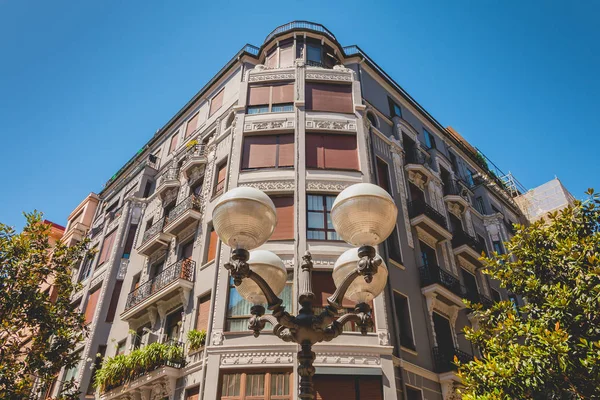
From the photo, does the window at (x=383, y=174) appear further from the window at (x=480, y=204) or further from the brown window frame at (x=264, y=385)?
the window at (x=480, y=204)

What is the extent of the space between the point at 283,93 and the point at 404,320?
10.7 metres

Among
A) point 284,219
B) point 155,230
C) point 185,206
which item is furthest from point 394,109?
Result: point 155,230

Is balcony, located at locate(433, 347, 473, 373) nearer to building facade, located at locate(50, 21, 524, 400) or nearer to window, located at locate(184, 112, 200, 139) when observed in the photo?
building facade, located at locate(50, 21, 524, 400)

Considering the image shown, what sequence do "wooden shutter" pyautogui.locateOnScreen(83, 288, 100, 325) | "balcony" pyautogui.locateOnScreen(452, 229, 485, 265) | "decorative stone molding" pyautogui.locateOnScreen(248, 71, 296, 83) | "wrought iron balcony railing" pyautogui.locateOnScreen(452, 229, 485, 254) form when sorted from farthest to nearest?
1. "wooden shutter" pyautogui.locateOnScreen(83, 288, 100, 325)
2. "wrought iron balcony railing" pyautogui.locateOnScreen(452, 229, 485, 254)
3. "balcony" pyautogui.locateOnScreen(452, 229, 485, 265)
4. "decorative stone molding" pyautogui.locateOnScreen(248, 71, 296, 83)

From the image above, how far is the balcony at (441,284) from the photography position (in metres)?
16.9

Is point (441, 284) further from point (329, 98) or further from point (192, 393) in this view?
point (192, 393)

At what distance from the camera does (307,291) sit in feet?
20.4

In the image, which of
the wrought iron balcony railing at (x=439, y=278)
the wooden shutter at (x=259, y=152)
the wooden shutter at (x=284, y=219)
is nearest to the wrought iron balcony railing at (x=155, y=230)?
the wooden shutter at (x=259, y=152)

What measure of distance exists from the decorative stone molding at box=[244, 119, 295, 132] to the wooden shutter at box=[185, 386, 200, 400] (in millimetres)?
9941

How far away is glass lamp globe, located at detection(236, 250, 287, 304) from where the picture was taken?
6.46m

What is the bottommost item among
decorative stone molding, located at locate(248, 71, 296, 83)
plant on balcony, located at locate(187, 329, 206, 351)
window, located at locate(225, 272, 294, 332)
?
plant on balcony, located at locate(187, 329, 206, 351)

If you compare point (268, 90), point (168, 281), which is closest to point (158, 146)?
point (268, 90)

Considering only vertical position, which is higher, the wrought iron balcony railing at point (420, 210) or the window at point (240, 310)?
the wrought iron balcony railing at point (420, 210)

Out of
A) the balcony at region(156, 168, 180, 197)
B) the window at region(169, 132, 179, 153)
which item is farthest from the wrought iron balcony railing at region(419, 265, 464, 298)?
the window at region(169, 132, 179, 153)
